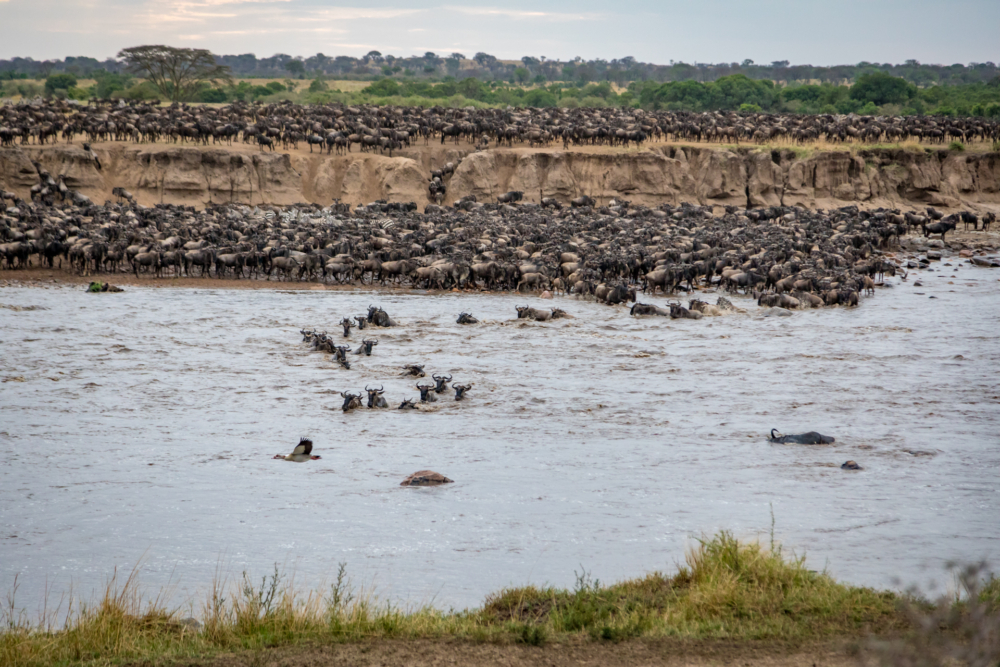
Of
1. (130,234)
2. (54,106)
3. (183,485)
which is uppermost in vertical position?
(54,106)

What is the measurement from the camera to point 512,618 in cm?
705

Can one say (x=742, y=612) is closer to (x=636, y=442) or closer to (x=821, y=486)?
(x=821, y=486)

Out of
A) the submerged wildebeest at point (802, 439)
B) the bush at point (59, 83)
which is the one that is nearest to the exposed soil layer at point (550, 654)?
the submerged wildebeest at point (802, 439)

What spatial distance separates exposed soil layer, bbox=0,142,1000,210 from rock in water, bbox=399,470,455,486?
3065cm

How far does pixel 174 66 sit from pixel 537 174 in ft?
126

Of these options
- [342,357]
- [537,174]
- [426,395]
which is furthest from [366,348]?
[537,174]

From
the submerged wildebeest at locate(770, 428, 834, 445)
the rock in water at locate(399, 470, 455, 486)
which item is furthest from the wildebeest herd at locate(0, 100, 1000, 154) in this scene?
the rock in water at locate(399, 470, 455, 486)

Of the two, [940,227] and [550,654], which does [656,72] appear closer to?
[940,227]

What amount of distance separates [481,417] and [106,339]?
30.8 feet

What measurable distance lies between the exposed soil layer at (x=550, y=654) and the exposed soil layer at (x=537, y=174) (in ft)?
114

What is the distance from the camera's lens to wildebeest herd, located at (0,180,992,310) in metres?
25.0

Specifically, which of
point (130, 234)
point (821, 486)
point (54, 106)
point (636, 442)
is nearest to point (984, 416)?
point (821, 486)

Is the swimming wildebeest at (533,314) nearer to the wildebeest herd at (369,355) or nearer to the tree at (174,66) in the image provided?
the wildebeest herd at (369,355)

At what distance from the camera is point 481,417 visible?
13.5 meters
